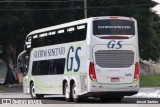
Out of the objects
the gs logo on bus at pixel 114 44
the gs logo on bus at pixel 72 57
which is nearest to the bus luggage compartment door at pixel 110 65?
the gs logo on bus at pixel 114 44

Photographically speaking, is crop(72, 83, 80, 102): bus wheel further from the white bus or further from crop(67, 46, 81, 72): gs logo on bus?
crop(67, 46, 81, 72): gs logo on bus

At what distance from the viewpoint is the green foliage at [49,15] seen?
141 feet

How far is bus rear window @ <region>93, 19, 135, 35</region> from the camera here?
23.3 metres

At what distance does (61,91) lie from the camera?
25.6 meters

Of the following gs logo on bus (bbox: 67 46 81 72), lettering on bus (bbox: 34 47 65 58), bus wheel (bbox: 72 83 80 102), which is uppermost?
lettering on bus (bbox: 34 47 65 58)

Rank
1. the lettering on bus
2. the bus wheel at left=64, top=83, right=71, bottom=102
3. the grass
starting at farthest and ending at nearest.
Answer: the grass, the lettering on bus, the bus wheel at left=64, top=83, right=71, bottom=102

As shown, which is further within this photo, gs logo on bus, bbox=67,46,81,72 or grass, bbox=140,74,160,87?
grass, bbox=140,74,160,87

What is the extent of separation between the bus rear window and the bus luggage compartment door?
0.73m

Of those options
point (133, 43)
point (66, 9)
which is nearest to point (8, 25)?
point (66, 9)

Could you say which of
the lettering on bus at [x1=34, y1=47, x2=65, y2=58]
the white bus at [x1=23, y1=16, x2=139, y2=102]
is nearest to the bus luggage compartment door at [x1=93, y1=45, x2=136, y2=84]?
the white bus at [x1=23, y1=16, x2=139, y2=102]

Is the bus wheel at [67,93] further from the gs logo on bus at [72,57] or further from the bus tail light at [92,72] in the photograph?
the bus tail light at [92,72]

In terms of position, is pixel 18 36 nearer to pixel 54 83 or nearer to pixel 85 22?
pixel 54 83

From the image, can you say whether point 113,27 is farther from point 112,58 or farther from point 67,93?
point 67,93

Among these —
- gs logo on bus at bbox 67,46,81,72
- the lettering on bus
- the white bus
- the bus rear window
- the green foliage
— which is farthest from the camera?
the green foliage
